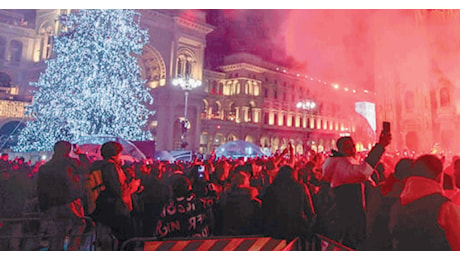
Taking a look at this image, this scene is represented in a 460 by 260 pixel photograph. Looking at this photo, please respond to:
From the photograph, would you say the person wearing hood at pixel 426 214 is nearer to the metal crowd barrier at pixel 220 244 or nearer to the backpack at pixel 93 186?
the metal crowd barrier at pixel 220 244

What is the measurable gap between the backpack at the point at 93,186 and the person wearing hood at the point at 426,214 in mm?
3145

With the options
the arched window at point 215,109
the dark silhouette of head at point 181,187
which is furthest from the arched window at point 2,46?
the dark silhouette of head at point 181,187

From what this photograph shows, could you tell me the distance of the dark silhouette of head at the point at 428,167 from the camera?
2.33 metres

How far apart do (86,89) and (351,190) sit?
49.2 feet

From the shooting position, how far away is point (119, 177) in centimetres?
359

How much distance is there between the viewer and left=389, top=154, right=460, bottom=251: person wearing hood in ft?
7.39

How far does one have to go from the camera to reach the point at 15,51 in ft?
83.7

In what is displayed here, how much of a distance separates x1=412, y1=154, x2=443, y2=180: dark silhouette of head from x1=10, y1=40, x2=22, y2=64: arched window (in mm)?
30432

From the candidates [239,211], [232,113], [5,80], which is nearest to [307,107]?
[232,113]

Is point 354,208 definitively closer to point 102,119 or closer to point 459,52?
point 102,119

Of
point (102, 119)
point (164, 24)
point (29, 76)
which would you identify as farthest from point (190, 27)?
point (102, 119)

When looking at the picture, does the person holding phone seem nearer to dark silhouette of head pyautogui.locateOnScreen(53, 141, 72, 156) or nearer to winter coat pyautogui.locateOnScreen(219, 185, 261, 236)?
winter coat pyautogui.locateOnScreen(219, 185, 261, 236)

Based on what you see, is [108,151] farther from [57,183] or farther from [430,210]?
[430,210]

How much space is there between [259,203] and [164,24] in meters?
25.9
